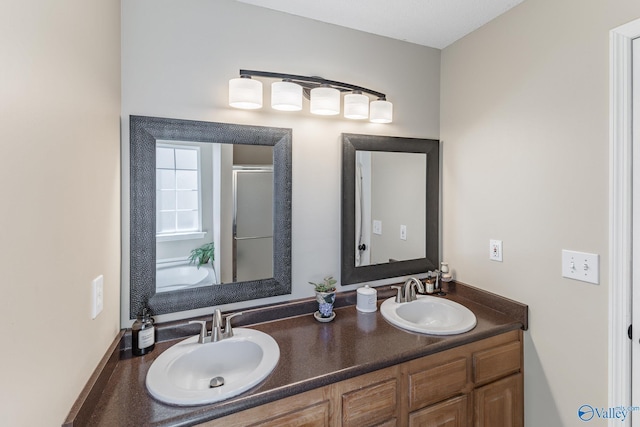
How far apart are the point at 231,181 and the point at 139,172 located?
15.6 inches

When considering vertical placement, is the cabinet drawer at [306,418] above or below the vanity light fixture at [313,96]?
below

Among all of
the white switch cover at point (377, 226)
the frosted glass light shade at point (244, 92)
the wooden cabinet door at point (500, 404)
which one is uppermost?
the frosted glass light shade at point (244, 92)

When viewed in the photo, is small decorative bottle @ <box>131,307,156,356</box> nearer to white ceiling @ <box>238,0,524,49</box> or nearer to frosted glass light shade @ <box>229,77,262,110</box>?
frosted glass light shade @ <box>229,77,262,110</box>

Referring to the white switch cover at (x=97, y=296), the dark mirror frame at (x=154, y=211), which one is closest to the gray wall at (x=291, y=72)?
the dark mirror frame at (x=154, y=211)

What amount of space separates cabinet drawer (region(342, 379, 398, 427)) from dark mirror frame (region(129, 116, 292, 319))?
630 mm

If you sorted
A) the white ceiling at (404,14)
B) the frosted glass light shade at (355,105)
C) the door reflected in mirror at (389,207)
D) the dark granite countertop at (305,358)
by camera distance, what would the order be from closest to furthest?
the dark granite countertop at (305,358) < the white ceiling at (404,14) < the frosted glass light shade at (355,105) < the door reflected in mirror at (389,207)

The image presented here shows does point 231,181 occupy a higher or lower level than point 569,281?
higher

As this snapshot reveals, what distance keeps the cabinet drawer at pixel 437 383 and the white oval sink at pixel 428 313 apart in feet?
0.68

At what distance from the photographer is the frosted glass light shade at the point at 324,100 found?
1.62 m

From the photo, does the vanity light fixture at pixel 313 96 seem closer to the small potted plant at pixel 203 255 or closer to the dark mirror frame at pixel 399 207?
the dark mirror frame at pixel 399 207
